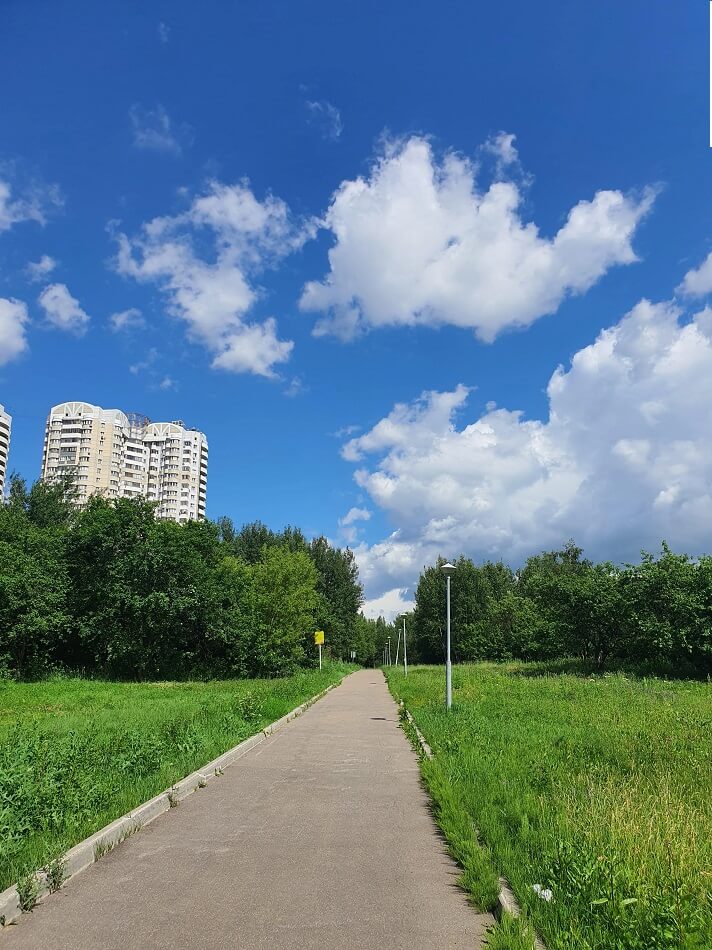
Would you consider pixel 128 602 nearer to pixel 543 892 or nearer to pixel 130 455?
pixel 543 892

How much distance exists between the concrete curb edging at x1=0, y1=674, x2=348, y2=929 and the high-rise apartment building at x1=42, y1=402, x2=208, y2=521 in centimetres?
10417

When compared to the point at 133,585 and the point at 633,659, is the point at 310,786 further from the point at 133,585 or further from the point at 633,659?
the point at 633,659

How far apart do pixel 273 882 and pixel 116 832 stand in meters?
1.99

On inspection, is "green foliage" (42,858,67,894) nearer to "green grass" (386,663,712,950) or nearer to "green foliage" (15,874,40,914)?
"green foliage" (15,874,40,914)

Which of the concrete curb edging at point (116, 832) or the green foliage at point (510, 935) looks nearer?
the green foliage at point (510, 935)

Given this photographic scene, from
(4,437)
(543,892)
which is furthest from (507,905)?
(4,437)

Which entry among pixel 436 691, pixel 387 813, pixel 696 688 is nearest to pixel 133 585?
pixel 436 691

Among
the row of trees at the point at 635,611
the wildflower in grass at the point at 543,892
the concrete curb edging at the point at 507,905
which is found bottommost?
the concrete curb edging at the point at 507,905

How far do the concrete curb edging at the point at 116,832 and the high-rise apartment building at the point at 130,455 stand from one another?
342 feet

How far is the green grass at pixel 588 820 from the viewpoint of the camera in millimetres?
4109

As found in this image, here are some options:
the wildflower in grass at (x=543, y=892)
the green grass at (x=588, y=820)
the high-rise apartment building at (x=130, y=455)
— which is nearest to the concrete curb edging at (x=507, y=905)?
the green grass at (x=588, y=820)

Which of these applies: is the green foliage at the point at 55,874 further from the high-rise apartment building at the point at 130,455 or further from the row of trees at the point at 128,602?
the high-rise apartment building at the point at 130,455

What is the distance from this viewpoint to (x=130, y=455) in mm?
121562

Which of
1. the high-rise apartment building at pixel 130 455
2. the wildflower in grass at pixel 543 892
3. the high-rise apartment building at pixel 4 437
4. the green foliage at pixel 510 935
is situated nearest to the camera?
the green foliage at pixel 510 935
